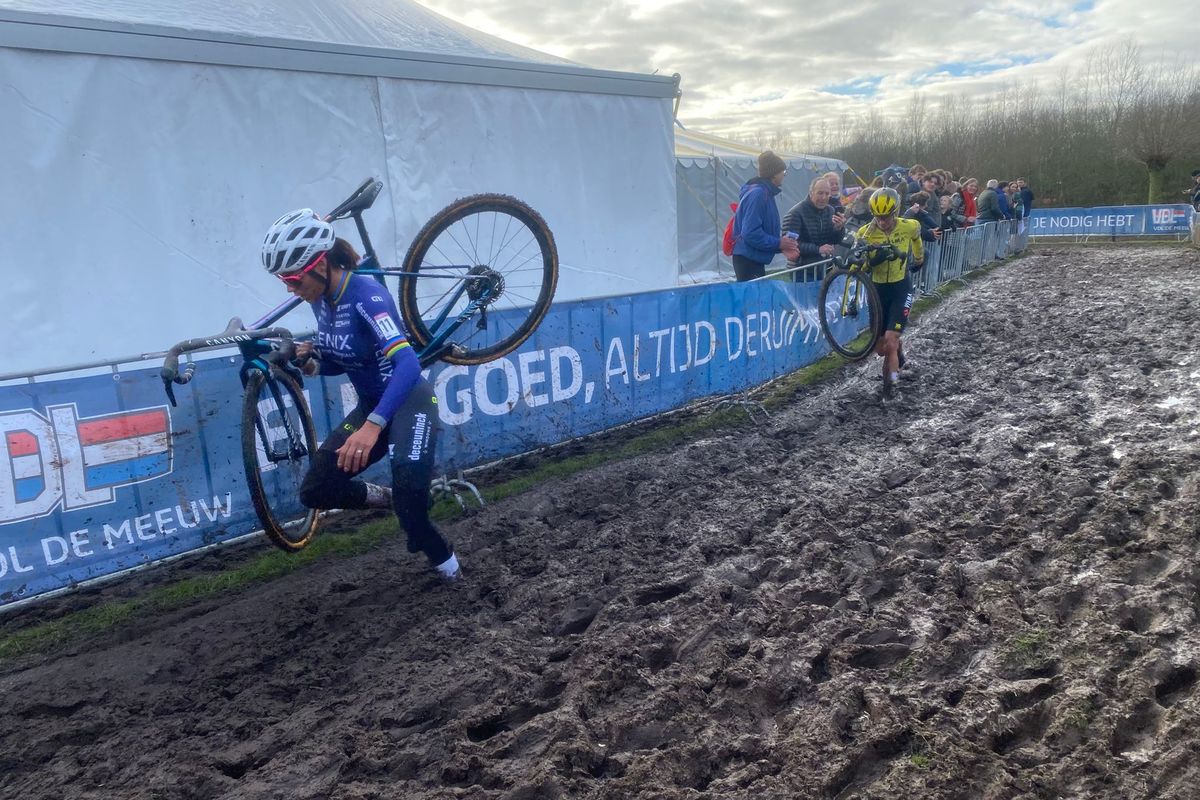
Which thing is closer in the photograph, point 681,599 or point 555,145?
point 681,599

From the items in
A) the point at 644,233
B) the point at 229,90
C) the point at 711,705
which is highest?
the point at 229,90

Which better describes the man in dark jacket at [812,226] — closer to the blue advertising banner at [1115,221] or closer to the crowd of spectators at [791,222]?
the crowd of spectators at [791,222]

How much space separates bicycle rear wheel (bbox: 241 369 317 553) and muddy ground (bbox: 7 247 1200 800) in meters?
0.40

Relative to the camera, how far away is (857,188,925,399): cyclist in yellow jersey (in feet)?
29.1

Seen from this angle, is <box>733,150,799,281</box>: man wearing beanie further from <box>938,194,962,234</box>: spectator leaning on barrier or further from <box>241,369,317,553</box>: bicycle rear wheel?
<box>938,194,962,234</box>: spectator leaning on barrier

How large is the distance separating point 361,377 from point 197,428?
147 centimetres

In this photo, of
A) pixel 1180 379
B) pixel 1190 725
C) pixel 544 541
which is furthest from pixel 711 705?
pixel 1180 379

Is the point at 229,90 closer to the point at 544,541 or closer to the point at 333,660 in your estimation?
the point at 544,541

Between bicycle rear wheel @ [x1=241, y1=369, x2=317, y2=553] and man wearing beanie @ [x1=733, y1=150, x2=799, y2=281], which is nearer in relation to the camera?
bicycle rear wheel @ [x1=241, y1=369, x2=317, y2=553]

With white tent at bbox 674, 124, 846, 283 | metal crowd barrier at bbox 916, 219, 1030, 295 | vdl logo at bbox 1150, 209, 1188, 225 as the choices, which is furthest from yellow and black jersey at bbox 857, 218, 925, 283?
vdl logo at bbox 1150, 209, 1188, 225

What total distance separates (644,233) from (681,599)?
7.04 m

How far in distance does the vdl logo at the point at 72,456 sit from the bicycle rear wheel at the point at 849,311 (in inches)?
267

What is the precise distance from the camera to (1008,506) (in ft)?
18.1

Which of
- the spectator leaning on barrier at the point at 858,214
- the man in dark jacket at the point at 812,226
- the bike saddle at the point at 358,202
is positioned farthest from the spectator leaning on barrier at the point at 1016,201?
the bike saddle at the point at 358,202
